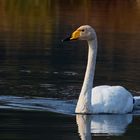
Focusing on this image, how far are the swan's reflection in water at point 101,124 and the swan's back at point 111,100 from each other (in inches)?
7.7

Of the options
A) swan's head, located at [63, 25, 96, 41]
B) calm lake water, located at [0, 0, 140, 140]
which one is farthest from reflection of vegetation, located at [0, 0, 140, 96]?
swan's head, located at [63, 25, 96, 41]

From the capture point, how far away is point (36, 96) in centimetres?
1655

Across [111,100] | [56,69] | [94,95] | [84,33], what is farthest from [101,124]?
[56,69]

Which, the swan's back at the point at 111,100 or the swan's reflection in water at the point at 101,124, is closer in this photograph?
the swan's reflection in water at the point at 101,124

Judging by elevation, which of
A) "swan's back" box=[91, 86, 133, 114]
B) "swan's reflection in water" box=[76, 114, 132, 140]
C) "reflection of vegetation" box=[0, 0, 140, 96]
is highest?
"reflection of vegetation" box=[0, 0, 140, 96]

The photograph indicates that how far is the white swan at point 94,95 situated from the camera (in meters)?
15.2

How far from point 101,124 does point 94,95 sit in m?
1.60

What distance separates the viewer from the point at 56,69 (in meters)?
20.1

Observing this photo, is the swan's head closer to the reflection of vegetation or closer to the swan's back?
the swan's back

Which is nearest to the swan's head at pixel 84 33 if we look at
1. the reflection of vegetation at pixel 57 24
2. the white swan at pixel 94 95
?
the white swan at pixel 94 95

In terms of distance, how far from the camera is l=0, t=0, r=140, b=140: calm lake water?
13.6 metres

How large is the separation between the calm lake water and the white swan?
30 cm

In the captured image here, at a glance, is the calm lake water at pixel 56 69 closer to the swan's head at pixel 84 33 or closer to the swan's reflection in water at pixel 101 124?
the swan's reflection in water at pixel 101 124

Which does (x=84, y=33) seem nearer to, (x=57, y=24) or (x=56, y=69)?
(x=56, y=69)
